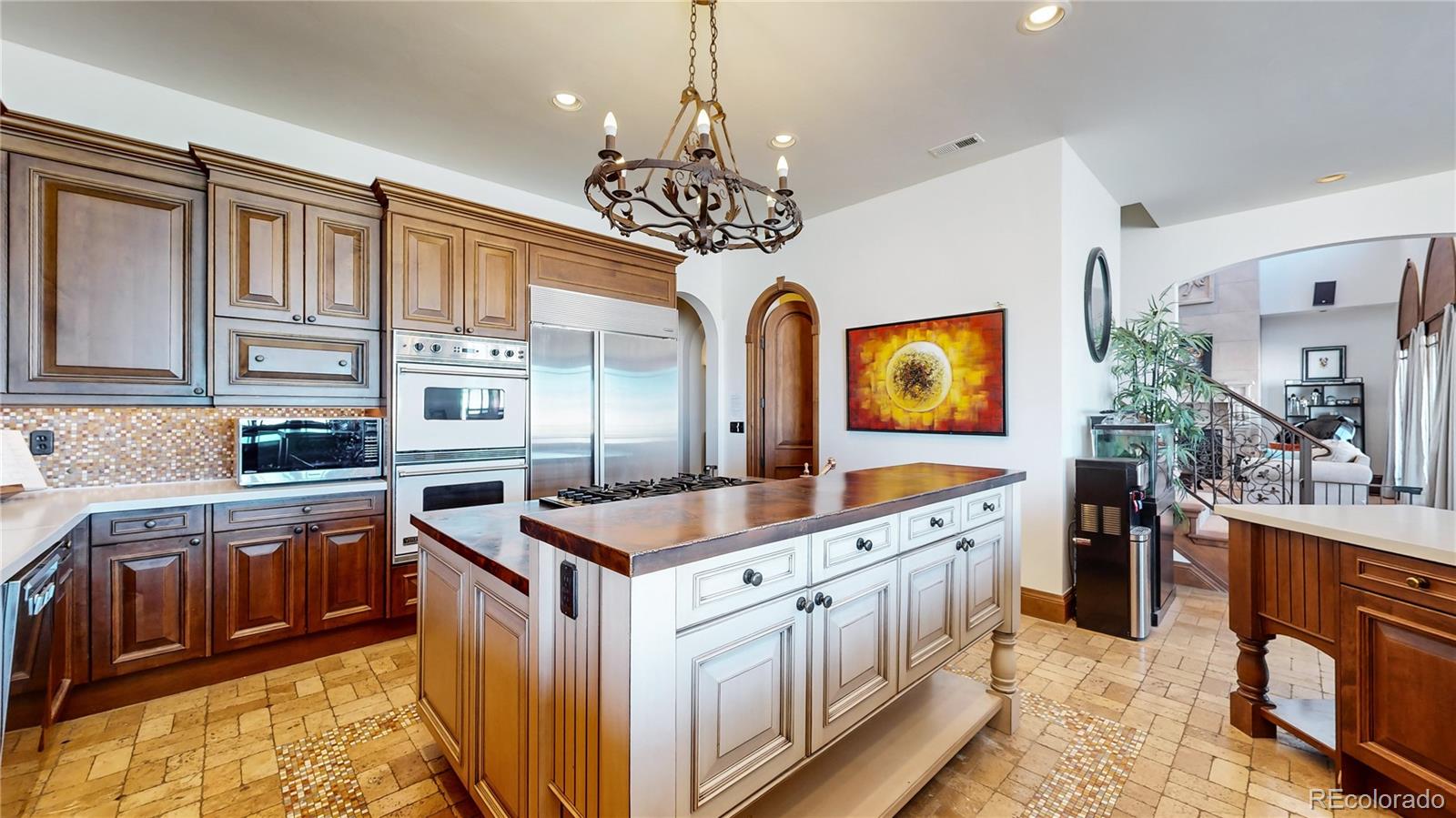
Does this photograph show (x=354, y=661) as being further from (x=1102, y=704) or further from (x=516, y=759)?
(x=1102, y=704)

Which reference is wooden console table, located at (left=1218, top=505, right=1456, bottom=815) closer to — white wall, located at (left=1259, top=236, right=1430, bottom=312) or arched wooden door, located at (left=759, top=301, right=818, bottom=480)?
arched wooden door, located at (left=759, top=301, right=818, bottom=480)

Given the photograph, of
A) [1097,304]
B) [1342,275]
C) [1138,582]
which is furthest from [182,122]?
[1342,275]

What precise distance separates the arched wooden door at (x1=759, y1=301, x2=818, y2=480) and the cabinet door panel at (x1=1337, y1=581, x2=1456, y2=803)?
353 centimetres

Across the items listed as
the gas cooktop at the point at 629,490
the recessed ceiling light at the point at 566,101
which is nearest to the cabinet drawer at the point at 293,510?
the gas cooktop at the point at 629,490

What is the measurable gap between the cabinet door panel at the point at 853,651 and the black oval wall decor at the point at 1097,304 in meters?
3.01

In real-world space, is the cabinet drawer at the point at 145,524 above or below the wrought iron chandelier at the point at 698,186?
below

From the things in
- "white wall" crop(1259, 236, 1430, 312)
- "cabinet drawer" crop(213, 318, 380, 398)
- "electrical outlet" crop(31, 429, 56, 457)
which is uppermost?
"white wall" crop(1259, 236, 1430, 312)

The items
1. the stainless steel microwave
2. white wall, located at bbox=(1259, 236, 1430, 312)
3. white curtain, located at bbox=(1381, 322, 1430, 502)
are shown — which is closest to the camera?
the stainless steel microwave

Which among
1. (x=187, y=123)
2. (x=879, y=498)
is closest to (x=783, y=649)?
(x=879, y=498)

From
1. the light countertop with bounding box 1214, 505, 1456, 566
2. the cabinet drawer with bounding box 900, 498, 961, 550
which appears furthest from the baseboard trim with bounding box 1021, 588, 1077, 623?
the cabinet drawer with bounding box 900, 498, 961, 550

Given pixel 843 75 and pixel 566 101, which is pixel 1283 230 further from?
pixel 566 101

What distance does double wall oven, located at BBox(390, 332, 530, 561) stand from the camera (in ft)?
9.80

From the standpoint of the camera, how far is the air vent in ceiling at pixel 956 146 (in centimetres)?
325

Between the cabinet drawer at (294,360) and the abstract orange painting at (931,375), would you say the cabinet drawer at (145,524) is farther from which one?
the abstract orange painting at (931,375)
